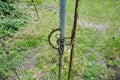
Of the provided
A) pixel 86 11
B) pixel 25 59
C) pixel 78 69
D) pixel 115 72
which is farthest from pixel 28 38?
pixel 86 11

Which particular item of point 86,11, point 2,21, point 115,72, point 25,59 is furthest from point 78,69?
point 86,11

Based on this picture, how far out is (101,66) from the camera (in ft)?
11.7

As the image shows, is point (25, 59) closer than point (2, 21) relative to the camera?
Yes

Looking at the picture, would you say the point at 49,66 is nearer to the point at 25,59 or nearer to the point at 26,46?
the point at 25,59

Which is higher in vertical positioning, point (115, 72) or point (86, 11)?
point (86, 11)

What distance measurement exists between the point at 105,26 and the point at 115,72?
2622 mm

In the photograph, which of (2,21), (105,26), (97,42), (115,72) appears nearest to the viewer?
(115,72)

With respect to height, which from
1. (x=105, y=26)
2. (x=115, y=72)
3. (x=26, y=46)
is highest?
(x=105, y=26)

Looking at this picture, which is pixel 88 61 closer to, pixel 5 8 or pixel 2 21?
pixel 2 21

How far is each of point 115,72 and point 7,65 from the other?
161cm

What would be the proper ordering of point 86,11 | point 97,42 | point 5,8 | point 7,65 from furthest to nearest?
point 86,11 → point 5,8 → point 97,42 → point 7,65

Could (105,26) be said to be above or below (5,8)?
below

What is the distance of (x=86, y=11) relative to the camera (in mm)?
6785

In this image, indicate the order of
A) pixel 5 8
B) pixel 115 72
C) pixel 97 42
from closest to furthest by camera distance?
pixel 115 72 < pixel 97 42 < pixel 5 8
